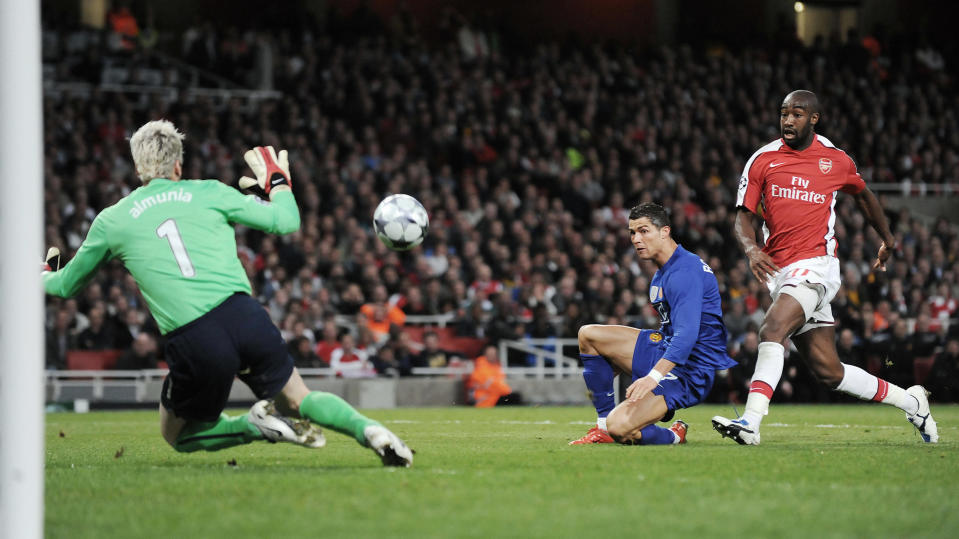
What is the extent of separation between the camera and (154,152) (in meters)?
6.32

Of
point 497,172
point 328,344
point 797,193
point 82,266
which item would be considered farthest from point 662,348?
point 497,172

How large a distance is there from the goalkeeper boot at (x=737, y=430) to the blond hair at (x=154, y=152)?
3.92 metres

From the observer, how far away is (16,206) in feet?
12.6

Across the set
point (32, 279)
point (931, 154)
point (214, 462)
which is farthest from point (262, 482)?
point (931, 154)

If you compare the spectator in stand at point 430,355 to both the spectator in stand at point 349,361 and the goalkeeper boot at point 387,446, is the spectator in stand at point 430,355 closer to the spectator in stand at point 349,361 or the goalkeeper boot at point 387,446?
the spectator in stand at point 349,361

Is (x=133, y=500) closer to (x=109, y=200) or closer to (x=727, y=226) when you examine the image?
(x=109, y=200)

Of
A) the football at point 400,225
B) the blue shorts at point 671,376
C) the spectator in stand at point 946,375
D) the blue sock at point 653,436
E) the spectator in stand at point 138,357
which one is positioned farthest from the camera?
the spectator in stand at point 946,375

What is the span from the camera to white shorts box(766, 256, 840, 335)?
8.58 meters

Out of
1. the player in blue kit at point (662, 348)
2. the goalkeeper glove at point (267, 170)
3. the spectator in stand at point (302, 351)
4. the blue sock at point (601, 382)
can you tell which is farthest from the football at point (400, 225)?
the spectator in stand at point (302, 351)

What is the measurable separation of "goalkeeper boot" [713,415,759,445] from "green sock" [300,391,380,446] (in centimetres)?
283

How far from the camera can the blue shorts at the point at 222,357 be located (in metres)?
6.04

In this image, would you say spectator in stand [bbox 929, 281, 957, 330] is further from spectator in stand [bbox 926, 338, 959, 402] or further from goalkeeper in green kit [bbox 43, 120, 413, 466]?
goalkeeper in green kit [bbox 43, 120, 413, 466]

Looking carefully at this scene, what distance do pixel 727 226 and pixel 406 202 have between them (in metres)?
13.1

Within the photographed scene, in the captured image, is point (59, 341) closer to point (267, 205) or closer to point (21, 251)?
point (267, 205)
